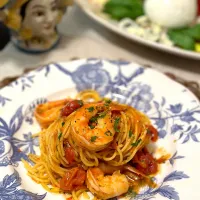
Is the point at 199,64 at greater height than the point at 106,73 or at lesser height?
lesser

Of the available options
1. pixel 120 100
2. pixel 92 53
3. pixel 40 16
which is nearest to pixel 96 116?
pixel 120 100

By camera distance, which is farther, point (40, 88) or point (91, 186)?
point (40, 88)

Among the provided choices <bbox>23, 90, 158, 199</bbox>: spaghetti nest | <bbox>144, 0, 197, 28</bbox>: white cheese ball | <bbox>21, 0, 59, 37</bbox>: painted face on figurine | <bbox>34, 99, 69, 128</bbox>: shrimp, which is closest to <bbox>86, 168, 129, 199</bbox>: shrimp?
<bbox>23, 90, 158, 199</bbox>: spaghetti nest

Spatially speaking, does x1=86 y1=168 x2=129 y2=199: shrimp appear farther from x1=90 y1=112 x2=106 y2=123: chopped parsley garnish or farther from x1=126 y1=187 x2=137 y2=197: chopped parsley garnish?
x1=90 y1=112 x2=106 y2=123: chopped parsley garnish

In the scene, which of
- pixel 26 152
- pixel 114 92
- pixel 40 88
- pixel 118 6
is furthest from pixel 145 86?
pixel 118 6

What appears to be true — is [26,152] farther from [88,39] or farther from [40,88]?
[88,39]

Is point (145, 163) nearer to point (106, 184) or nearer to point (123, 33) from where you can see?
point (106, 184)

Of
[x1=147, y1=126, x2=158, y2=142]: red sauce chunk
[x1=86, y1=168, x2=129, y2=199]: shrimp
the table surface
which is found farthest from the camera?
Answer: the table surface

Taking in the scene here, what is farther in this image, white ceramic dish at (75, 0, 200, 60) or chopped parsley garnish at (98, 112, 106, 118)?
white ceramic dish at (75, 0, 200, 60)
